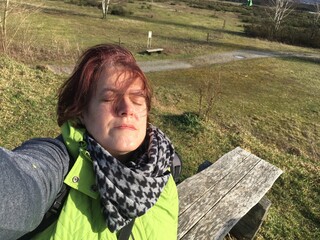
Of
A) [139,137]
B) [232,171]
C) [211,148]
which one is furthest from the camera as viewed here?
[211,148]

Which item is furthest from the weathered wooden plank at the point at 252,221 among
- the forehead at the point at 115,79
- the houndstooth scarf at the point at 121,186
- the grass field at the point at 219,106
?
the forehead at the point at 115,79

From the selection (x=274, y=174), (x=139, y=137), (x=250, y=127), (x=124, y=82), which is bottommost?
(x=250, y=127)

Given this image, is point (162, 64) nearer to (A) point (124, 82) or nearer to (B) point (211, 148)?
(B) point (211, 148)

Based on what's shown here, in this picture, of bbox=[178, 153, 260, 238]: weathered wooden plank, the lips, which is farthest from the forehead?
bbox=[178, 153, 260, 238]: weathered wooden plank

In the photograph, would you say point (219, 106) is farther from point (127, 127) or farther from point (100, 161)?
point (100, 161)

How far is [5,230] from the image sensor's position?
102 centimetres

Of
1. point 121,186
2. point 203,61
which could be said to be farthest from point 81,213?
point 203,61

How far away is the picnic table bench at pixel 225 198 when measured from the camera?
2.44 meters

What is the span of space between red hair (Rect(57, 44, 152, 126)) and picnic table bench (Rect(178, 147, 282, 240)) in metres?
1.28

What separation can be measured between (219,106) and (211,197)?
275 inches

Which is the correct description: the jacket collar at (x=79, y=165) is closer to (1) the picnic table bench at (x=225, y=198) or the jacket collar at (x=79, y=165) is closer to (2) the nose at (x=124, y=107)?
(2) the nose at (x=124, y=107)

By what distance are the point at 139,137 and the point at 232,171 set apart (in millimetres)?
1889

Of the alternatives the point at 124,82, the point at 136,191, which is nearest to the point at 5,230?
the point at 136,191

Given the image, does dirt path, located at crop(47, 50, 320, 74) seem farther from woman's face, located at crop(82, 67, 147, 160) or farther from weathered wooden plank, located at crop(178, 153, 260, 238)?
woman's face, located at crop(82, 67, 147, 160)
